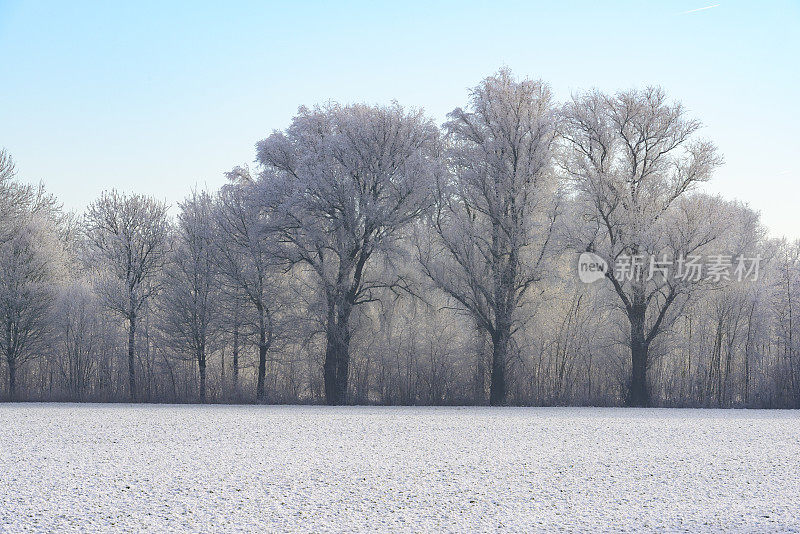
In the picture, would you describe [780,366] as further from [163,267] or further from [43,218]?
[43,218]

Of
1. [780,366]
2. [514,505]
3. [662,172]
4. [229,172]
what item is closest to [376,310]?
[229,172]

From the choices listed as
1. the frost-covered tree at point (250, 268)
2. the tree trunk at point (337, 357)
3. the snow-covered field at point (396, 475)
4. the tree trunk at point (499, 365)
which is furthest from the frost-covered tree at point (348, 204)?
the snow-covered field at point (396, 475)

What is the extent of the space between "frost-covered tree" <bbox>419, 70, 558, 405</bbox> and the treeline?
7 cm

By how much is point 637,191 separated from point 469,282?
22.1 ft

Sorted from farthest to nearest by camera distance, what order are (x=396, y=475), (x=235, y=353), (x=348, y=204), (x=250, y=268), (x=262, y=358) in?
(x=235, y=353) → (x=262, y=358) → (x=250, y=268) → (x=348, y=204) → (x=396, y=475)

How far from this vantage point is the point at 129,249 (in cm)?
2775

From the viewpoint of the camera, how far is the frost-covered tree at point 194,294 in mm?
25938

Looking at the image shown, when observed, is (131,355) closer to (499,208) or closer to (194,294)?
(194,294)

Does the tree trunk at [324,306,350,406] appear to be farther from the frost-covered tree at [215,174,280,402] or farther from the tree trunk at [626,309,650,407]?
the tree trunk at [626,309,650,407]

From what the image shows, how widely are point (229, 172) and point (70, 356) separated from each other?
921 centimetres

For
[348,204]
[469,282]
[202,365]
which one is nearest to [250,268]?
[202,365]

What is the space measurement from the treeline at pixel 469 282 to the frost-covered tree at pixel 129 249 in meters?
0.20

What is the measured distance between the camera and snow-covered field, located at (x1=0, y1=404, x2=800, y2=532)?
26.0ft

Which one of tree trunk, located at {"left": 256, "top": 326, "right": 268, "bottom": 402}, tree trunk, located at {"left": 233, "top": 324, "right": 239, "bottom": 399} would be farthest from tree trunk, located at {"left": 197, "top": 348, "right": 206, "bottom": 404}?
tree trunk, located at {"left": 256, "top": 326, "right": 268, "bottom": 402}
